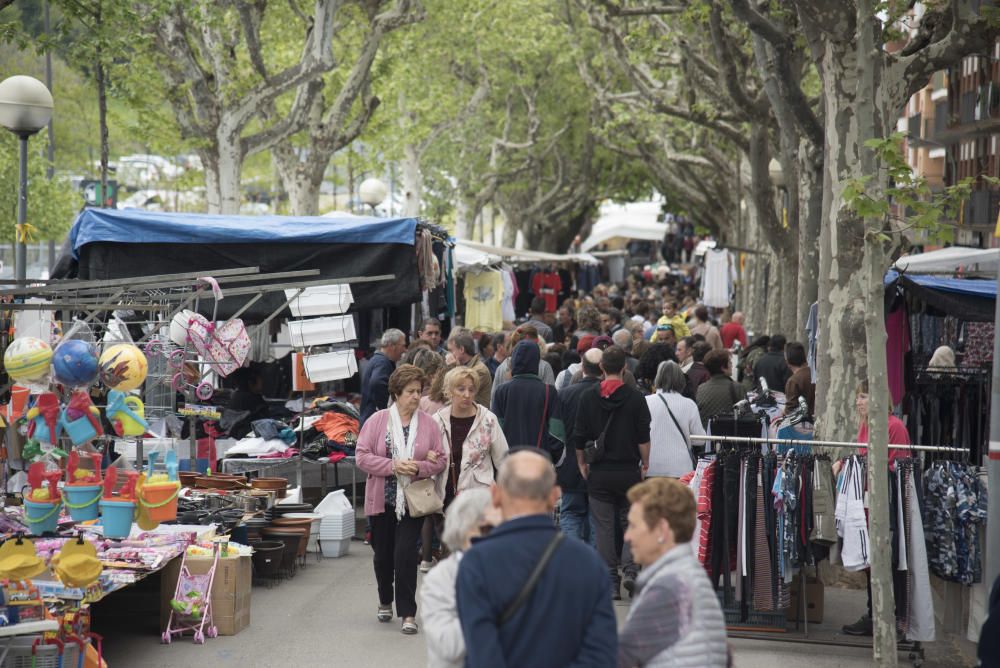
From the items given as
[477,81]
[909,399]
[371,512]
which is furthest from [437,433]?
[477,81]

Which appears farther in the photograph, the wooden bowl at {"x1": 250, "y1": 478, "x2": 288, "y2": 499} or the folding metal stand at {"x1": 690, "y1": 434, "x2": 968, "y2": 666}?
the wooden bowl at {"x1": 250, "y1": 478, "x2": 288, "y2": 499}

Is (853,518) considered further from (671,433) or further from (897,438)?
(671,433)

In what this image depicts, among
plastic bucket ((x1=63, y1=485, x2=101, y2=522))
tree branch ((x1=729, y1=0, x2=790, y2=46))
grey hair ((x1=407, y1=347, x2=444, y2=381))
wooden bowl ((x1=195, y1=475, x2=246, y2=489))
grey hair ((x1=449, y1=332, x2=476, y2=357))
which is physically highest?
tree branch ((x1=729, y1=0, x2=790, y2=46))

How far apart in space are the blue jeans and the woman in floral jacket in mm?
1427

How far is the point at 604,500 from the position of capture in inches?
370

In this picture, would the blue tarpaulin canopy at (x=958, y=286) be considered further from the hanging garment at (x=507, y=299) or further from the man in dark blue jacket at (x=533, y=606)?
the hanging garment at (x=507, y=299)

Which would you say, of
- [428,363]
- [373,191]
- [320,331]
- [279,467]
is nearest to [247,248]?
[320,331]

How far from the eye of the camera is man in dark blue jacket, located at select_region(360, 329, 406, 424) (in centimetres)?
1125

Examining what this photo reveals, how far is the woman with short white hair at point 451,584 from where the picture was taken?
176 inches

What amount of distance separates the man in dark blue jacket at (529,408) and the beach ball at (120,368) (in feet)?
9.97

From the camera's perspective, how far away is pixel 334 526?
11328mm

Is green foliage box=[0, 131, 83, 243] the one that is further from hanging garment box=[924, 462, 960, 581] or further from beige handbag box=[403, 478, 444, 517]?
hanging garment box=[924, 462, 960, 581]

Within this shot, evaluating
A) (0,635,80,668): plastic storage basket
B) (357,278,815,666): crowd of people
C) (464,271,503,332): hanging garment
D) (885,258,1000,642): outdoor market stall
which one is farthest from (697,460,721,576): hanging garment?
(464,271,503,332): hanging garment

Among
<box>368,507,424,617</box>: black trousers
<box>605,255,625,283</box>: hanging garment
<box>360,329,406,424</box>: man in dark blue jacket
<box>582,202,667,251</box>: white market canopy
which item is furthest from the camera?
<box>605,255,625,283</box>: hanging garment
